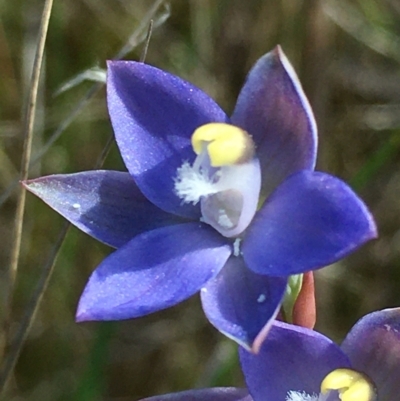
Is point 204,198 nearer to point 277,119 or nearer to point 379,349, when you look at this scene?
point 277,119

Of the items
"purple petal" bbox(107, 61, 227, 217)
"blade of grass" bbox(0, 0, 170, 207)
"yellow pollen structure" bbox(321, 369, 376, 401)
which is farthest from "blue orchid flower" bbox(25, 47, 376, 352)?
"blade of grass" bbox(0, 0, 170, 207)

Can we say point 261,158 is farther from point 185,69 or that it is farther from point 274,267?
point 185,69

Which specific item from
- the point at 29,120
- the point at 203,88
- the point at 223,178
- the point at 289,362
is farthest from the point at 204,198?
the point at 203,88

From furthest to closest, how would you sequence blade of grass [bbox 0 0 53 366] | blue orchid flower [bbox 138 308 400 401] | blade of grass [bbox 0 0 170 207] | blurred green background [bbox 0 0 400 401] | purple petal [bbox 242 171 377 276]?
blurred green background [bbox 0 0 400 401]
blade of grass [bbox 0 0 170 207]
blade of grass [bbox 0 0 53 366]
blue orchid flower [bbox 138 308 400 401]
purple petal [bbox 242 171 377 276]

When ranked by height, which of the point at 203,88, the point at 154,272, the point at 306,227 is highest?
the point at 306,227

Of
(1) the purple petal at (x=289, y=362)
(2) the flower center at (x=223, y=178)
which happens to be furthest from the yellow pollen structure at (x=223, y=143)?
(1) the purple petal at (x=289, y=362)

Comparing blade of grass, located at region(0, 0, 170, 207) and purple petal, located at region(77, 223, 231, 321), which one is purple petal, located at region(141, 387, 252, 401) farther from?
blade of grass, located at region(0, 0, 170, 207)

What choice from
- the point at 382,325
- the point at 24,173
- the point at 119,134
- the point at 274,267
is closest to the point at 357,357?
the point at 382,325
